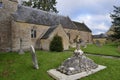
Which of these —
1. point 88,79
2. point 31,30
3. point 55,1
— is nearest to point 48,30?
point 31,30

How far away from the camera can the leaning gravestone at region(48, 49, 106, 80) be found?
13.4m

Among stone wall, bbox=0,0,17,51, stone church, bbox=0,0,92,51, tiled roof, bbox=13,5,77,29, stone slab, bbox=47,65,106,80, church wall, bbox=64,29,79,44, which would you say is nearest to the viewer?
stone slab, bbox=47,65,106,80

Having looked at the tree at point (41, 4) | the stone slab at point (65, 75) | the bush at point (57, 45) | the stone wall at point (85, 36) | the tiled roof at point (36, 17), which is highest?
the tree at point (41, 4)

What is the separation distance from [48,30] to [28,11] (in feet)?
18.9

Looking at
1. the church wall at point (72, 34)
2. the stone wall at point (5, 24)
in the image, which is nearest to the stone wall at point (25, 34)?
the stone wall at point (5, 24)

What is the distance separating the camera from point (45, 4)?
5284cm

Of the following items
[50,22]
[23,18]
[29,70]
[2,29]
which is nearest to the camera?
[29,70]

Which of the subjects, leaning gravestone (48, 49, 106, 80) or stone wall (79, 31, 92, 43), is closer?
leaning gravestone (48, 49, 106, 80)

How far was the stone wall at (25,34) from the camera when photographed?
28.3m

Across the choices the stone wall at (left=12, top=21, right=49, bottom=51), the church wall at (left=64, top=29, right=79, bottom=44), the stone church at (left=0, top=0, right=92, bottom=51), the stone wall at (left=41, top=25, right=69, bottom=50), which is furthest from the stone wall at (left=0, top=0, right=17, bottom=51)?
the church wall at (left=64, top=29, right=79, bottom=44)

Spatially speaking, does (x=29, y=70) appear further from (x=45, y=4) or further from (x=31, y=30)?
(x=45, y=4)

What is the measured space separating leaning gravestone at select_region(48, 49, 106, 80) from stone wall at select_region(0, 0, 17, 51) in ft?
50.2

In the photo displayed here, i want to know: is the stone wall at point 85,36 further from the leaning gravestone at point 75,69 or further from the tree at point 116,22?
the leaning gravestone at point 75,69

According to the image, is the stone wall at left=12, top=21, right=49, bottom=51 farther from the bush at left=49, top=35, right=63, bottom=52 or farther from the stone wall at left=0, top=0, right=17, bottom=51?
the bush at left=49, top=35, right=63, bottom=52
